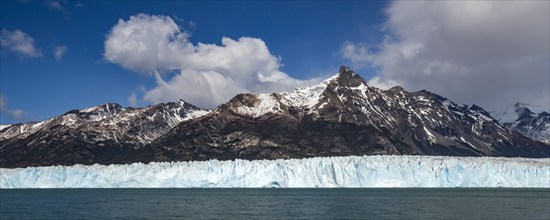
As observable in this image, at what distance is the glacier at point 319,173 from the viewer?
97.1 m

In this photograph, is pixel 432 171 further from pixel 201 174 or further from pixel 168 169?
pixel 168 169

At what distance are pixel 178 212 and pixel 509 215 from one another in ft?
110

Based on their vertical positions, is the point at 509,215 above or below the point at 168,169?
below

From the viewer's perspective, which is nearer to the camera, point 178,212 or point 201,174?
point 178,212

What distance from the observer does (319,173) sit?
104 metres

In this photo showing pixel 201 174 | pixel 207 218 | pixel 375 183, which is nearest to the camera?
pixel 207 218

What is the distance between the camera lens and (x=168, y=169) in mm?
110812

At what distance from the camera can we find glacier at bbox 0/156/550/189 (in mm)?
97125

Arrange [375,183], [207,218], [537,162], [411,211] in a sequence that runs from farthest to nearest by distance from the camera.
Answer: [375,183] → [537,162] → [411,211] → [207,218]

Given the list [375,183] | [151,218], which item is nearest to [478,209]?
[151,218]

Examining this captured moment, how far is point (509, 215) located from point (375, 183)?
48.7 meters

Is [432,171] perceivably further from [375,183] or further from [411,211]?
[411,211]

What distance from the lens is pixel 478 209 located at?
60.4 m

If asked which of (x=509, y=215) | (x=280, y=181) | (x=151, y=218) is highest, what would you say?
(x=280, y=181)
